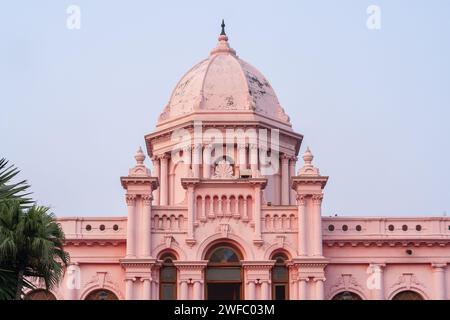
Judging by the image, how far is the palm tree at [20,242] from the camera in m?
33.5

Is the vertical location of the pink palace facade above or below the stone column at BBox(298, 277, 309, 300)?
above

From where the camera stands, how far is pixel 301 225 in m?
50.3

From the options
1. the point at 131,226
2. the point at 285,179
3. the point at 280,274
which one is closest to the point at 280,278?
the point at 280,274

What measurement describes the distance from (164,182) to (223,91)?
5.10 meters

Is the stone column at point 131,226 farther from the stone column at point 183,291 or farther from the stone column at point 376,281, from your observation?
the stone column at point 376,281

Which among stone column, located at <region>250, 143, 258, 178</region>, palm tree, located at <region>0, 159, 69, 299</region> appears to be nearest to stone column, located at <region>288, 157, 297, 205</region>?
stone column, located at <region>250, 143, 258, 178</region>

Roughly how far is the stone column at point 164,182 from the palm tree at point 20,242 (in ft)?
71.5

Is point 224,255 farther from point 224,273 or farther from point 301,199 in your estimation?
point 301,199

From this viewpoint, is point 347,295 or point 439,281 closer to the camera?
point 439,281

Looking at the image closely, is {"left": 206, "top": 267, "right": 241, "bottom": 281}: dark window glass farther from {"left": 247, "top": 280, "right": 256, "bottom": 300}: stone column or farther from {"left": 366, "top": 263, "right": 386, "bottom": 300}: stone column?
{"left": 366, "top": 263, "right": 386, "bottom": 300}: stone column

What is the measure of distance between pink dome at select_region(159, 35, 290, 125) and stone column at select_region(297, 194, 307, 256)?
24.2ft

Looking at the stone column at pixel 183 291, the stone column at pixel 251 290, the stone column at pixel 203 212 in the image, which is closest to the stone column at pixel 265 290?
the stone column at pixel 251 290

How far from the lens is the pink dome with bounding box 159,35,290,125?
188 feet
